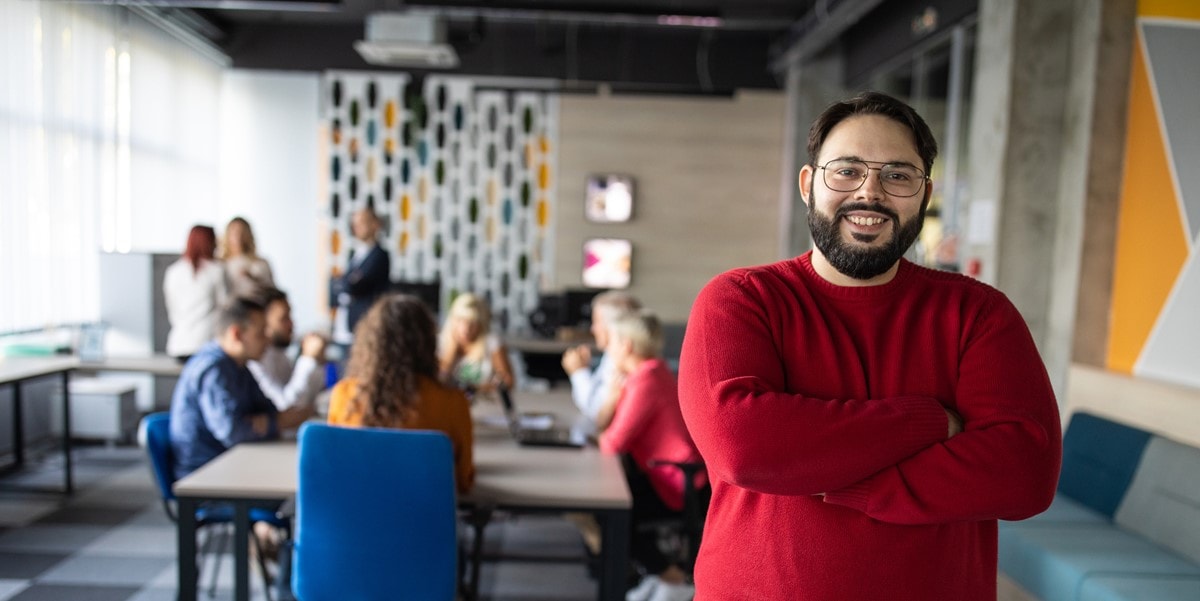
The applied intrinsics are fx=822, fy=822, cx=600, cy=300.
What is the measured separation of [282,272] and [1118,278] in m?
7.15

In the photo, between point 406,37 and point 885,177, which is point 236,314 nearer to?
point 885,177

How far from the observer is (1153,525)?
9.91ft

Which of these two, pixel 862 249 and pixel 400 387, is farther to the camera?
pixel 400 387

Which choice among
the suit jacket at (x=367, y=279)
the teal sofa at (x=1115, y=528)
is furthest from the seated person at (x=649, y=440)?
the suit jacket at (x=367, y=279)

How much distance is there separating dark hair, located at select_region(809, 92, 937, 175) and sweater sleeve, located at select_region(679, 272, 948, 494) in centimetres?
29

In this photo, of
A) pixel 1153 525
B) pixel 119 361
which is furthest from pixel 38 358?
pixel 1153 525

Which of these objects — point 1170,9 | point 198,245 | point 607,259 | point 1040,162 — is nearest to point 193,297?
point 198,245

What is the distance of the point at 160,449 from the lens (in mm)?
3002

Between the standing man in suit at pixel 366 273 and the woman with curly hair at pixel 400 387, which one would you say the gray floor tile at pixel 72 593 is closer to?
the woman with curly hair at pixel 400 387

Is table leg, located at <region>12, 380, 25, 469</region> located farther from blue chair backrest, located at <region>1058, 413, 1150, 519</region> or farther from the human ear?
blue chair backrest, located at <region>1058, 413, 1150, 519</region>

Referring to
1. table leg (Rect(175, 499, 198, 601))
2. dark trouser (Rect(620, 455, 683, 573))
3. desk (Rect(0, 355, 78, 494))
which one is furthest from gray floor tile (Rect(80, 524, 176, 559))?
dark trouser (Rect(620, 455, 683, 573))

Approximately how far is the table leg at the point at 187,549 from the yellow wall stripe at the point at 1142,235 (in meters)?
3.95

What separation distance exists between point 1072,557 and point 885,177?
2121 millimetres

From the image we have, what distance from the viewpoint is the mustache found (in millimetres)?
1317
